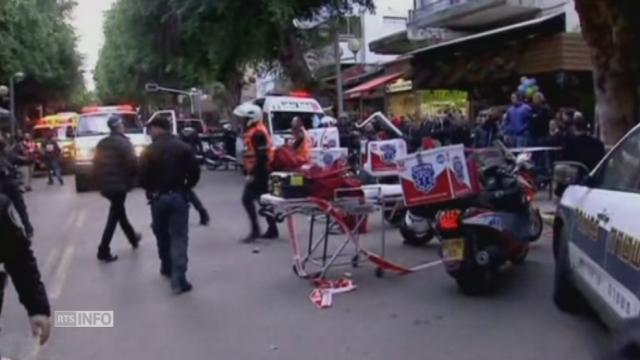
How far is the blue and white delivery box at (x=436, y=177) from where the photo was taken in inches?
296

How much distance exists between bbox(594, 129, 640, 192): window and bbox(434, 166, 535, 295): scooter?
5.42ft

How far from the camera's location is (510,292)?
7.66 m

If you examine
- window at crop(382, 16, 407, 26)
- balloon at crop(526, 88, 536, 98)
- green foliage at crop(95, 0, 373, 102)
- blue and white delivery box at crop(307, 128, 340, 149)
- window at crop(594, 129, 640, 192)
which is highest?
window at crop(382, 16, 407, 26)

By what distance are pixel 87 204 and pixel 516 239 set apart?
39.8 ft

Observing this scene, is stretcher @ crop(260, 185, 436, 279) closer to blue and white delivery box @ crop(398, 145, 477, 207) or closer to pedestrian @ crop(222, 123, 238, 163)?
blue and white delivery box @ crop(398, 145, 477, 207)

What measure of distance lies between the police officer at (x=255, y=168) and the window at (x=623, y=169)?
5984 millimetres

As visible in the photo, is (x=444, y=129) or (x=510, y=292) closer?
(x=510, y=292)

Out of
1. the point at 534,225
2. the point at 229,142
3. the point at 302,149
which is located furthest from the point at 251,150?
the point at 229,142

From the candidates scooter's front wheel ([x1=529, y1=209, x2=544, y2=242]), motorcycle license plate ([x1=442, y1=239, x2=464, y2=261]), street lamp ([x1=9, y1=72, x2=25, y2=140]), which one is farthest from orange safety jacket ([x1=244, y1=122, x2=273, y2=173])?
street lamp ([x1=9, y1=72, x2=25, y2=140])

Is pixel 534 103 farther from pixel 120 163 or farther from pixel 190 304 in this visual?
pixel 190 304

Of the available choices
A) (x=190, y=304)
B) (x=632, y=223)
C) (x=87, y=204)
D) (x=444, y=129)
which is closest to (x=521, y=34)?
(x=444, y=129)

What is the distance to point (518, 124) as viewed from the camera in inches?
607

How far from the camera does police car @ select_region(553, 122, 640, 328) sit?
4.51m

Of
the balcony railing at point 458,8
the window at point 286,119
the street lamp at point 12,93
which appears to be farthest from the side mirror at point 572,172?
the street lamp at point 12,93
